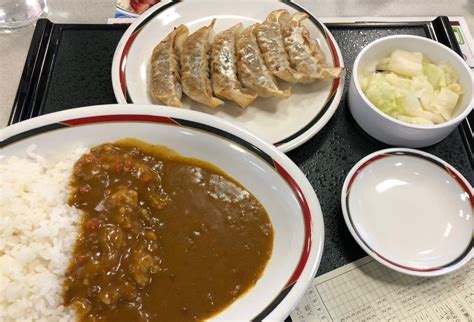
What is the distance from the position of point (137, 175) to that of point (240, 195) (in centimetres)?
45

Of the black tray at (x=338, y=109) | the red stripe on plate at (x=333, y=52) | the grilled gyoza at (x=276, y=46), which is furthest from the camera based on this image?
the red stripe on plate at (x=333, y=52)

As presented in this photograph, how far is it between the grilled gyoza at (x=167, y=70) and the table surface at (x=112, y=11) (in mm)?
841

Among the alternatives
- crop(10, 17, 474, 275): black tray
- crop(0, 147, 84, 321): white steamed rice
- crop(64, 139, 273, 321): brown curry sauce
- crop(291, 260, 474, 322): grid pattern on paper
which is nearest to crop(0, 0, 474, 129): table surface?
crop(10, 17, 474, 275): black tray

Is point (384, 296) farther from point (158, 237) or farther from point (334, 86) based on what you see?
point (334, 86)

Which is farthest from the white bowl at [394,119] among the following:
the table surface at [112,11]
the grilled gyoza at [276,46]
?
the table surface at [112,11]

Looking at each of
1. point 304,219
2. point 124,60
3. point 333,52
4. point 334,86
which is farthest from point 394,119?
point 124,60

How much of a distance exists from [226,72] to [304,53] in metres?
0.46

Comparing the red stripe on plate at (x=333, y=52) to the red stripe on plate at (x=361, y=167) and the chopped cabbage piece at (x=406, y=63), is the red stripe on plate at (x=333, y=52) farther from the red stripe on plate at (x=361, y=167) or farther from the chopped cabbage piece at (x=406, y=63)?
the red stripe on plate at (x=361, y=167)

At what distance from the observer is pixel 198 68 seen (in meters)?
2.27

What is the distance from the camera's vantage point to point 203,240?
5.67ft

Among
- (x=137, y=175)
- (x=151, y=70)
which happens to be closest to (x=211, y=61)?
(x=151, y=70)

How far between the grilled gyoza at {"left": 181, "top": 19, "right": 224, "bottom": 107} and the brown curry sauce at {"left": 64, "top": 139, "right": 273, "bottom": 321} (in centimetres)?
42

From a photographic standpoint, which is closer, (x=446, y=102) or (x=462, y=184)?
(x=462, y=184)

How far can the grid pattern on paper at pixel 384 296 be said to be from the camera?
179 centimetres
